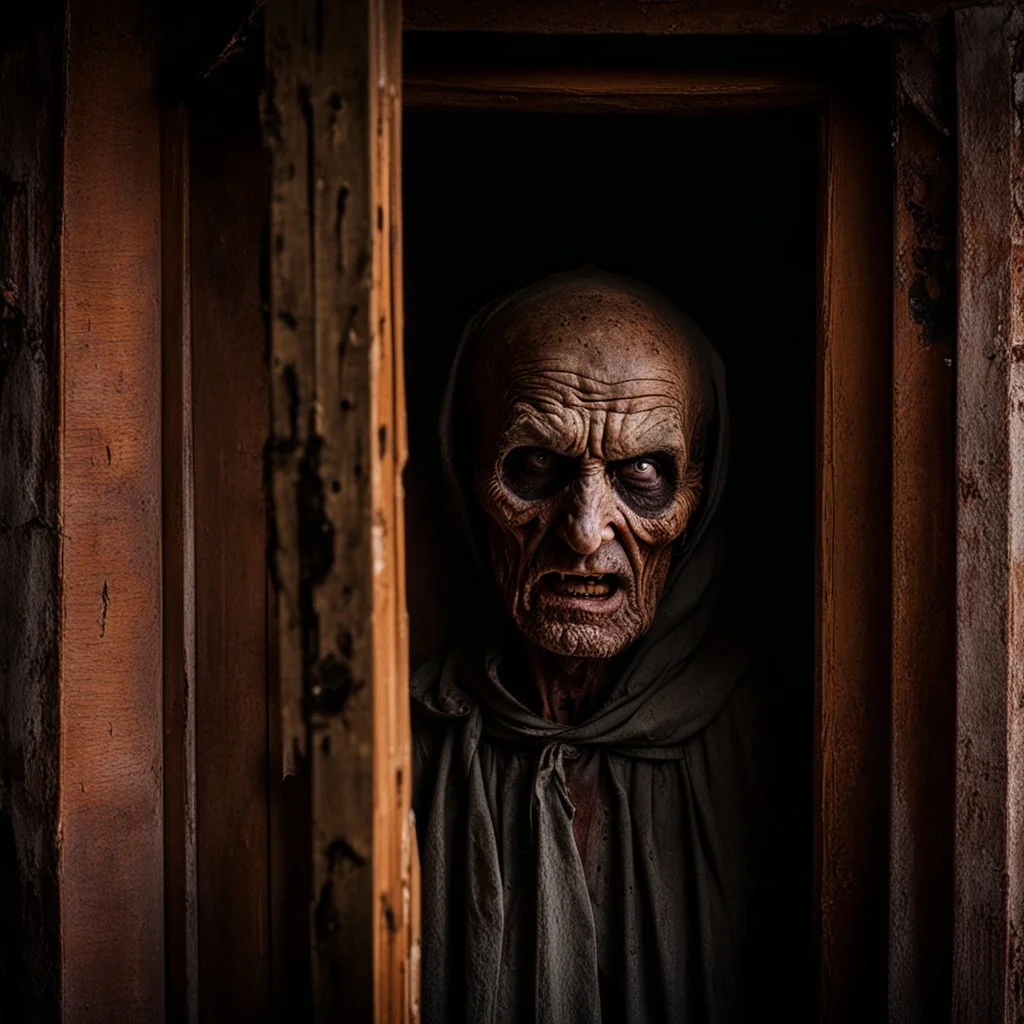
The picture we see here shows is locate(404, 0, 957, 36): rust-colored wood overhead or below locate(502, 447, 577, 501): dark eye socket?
overhead

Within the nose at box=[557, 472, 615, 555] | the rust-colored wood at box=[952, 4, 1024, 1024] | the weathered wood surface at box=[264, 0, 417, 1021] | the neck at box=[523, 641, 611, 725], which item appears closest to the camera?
the weathered wood surface at box=[264, 0, 417, 1021]

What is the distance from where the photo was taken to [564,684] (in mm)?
1883

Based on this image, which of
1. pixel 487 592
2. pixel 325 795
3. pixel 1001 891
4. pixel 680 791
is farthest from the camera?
pixel 487 592

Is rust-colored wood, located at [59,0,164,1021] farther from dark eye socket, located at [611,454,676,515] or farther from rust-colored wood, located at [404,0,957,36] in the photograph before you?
dark eye socket, located at [611,454,676,515]

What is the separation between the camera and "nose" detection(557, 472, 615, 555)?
1.67 metres

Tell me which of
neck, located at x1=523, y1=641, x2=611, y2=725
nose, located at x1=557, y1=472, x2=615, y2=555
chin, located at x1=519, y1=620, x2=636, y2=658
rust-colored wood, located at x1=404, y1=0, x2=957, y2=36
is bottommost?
neck, located at x1=523, y1=641, x2=611, y2=725

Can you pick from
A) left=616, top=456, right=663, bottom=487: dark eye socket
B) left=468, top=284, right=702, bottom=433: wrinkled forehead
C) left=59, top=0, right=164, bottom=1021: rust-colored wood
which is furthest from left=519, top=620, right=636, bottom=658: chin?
left=59, top=0, right=164, bottom=1021: rust-colored wood

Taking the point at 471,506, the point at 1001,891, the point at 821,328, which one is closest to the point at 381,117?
the point at 821,328

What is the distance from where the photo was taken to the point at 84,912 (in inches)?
60.4

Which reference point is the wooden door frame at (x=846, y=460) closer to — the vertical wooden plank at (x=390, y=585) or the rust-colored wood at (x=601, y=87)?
the rust-colored wood at (x=601, y=87)

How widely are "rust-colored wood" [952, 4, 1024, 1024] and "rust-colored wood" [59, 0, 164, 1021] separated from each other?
3.73 ft

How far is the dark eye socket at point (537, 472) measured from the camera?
1748 millimetres

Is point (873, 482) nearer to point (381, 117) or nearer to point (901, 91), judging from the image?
point (901, 91)

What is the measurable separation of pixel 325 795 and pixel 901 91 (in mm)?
1242
